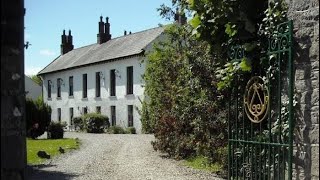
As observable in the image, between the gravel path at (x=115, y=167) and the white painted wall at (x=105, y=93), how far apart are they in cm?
1237

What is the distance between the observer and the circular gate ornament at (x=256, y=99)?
704 cm

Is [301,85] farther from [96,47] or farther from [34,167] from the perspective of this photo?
[96,47]

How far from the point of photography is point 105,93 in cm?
3706

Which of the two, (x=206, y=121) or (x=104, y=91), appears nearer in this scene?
(x=206, y=121)

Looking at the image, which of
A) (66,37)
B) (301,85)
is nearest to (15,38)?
(301,85)

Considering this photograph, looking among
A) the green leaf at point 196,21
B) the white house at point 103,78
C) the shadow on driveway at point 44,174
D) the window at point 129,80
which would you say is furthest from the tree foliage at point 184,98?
the window at point 129,80

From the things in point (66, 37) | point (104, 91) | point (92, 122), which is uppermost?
point (66, 37)

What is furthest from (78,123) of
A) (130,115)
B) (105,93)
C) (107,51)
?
(107,51)

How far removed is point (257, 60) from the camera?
297 inches

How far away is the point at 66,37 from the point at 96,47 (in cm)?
1064

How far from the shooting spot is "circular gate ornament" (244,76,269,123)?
7.04 m

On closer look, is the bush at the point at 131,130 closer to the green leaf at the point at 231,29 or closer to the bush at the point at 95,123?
the bush at the point at 95,123

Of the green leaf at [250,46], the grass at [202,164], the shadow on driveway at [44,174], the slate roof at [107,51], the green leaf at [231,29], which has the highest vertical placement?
the slate roof at [107,51]

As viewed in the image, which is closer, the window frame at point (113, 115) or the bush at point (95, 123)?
the bush at point (95, 123)
